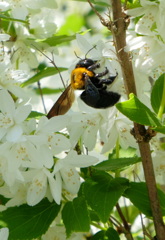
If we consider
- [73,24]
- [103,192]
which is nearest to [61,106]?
[103,192]

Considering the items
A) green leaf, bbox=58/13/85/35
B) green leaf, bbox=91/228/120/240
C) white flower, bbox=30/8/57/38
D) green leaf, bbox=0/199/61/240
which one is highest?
white flower, bbox=30/8/57/38

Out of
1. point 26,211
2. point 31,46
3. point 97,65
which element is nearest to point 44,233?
point 26,211

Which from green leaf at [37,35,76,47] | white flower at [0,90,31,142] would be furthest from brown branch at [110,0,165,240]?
green leaf at [37,35,76,47]

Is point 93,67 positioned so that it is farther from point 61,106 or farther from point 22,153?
point 22,153

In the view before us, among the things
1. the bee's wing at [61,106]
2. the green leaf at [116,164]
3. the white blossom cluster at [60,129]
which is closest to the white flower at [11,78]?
the white blossom cluster at [60,129]

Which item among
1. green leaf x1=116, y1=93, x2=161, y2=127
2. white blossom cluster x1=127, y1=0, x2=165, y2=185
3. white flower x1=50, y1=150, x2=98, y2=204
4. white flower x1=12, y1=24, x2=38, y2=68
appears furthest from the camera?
white flower x1=12, y1=24, x2=38, y2=68

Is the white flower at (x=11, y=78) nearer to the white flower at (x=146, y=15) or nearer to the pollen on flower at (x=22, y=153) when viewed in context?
the pollen on flower at (x=22, y=153)

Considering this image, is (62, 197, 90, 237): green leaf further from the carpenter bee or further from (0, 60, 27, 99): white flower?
(0, 60, 27, 99): white flower
